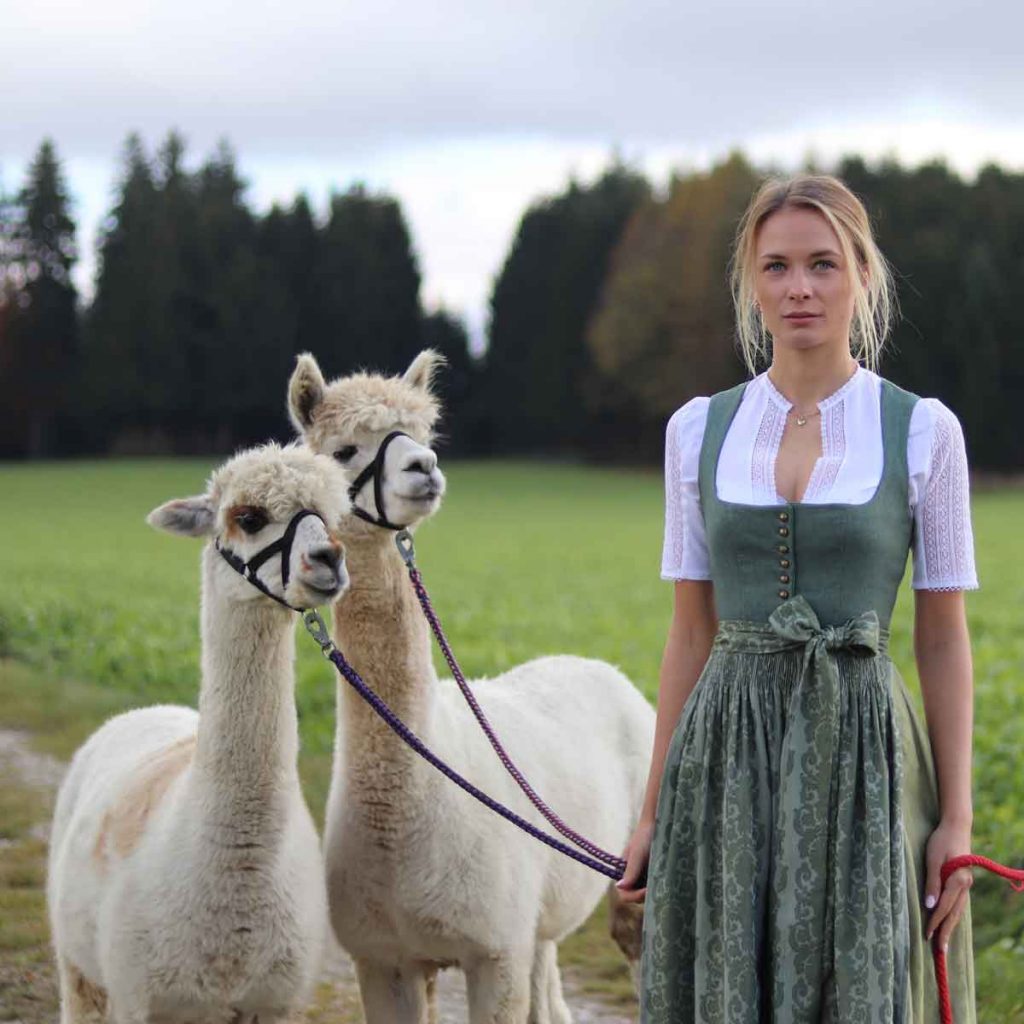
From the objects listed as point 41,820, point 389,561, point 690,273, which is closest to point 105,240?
point 690,273

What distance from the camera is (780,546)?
2.58 m

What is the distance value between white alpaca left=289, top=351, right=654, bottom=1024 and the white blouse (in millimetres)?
1241

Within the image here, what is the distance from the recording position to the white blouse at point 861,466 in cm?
257

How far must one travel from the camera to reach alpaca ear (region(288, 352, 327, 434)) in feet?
13.3

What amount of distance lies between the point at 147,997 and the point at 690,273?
157 feet

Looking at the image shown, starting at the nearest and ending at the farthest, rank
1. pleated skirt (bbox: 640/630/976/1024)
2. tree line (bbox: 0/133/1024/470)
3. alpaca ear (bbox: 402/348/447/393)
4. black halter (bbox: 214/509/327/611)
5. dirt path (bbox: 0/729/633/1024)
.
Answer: pleated skirt (bbox: 640/630/976/1024), black halter (bbox: 214/509/327/611), alpaca ear (bbox: 402/348/447/393), dirt path (bbox: 0/729/633/1024), tree line (bbox: 0/133/1024/470)

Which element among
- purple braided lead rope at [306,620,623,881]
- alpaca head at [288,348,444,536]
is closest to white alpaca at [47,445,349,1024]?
purple braided lead rope at [306,620,623,881]

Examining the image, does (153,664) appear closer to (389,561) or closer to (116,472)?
(389,561)

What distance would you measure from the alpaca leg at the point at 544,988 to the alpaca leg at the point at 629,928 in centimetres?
22

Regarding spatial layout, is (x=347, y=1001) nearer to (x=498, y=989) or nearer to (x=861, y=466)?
(x=498, y=989)

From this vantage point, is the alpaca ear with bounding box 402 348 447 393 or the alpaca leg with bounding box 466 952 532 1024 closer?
A: the alpaca leg with bounding box 466 952 532 1024

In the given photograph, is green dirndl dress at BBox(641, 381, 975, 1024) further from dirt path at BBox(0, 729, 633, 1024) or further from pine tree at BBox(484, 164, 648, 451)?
pine tree at BBox(484, 164, 648, 451)

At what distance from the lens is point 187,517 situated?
3.69 metres

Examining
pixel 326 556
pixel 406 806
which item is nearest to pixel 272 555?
pixel 326 556
